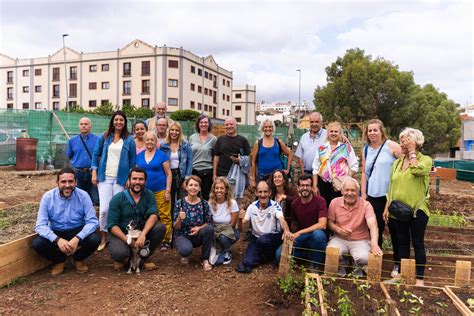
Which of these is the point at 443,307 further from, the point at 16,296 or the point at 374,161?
the point at 16,296

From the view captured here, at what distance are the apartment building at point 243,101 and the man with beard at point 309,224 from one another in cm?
6991

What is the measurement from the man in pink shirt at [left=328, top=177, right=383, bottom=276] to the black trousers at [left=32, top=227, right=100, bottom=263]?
263cm

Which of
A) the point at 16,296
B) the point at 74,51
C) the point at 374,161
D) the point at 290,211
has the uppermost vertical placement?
the point at 74,51

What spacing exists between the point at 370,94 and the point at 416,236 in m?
22.9

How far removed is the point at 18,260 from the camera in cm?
426

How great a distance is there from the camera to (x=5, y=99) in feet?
198

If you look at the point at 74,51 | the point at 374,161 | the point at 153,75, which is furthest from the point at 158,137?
the point at 74,51

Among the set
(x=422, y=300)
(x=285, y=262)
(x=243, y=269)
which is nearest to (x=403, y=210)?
(x=422, y=300)

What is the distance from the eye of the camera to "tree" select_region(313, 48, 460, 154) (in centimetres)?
2545

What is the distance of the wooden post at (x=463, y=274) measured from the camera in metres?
3.85

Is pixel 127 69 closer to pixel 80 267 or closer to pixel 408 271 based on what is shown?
pixel 80 267

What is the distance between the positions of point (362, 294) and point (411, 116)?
25.0m

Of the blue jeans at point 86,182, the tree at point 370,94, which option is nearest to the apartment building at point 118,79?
the tree at point 370,94

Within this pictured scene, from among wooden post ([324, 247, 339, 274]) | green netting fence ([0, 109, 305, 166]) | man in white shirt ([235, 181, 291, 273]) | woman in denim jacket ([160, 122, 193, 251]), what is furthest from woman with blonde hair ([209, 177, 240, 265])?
green netting fence ([0, 109, 305, 166])
